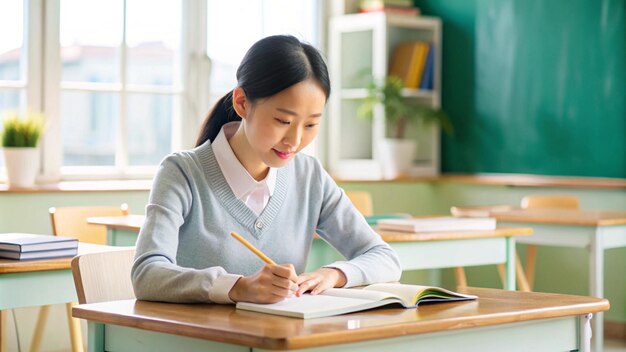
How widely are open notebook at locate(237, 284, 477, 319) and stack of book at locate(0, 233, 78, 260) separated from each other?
4.06 ft

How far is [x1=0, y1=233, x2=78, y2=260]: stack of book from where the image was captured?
2.94 m

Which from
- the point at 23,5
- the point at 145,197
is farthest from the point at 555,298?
the point at 23,5

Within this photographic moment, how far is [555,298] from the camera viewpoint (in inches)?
79.9

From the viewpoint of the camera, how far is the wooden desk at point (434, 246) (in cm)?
374

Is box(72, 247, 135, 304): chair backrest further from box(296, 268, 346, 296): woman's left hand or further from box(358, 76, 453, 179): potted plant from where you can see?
box(358, 76, 453, 179): potted plant

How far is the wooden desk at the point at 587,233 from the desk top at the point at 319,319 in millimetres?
2461

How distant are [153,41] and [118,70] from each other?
0.92ft

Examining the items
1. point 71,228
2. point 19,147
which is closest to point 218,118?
point 71,228

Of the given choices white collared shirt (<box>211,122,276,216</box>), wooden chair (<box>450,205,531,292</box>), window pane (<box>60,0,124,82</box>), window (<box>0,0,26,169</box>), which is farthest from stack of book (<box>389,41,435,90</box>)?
white collared shirt (<box>211,122,276,216</box>)

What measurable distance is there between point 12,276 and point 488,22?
4109 millimetres

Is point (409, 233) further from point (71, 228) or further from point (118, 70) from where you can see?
point (118, 70)

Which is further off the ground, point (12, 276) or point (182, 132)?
point (182, 132)

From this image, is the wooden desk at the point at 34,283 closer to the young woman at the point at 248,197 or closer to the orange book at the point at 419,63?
the young woman at the point at 248,197

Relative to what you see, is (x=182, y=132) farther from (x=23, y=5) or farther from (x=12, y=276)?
(x=12, y=276)
